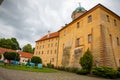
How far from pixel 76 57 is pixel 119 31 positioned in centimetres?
1002

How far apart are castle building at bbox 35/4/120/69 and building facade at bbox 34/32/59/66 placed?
11.3 meters

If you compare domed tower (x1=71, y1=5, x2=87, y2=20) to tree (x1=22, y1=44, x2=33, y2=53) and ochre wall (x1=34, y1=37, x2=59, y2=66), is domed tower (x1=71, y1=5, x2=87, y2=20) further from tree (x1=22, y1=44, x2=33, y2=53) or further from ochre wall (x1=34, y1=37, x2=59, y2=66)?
tree (x1=22, y1=44, x2=33, y2=53)

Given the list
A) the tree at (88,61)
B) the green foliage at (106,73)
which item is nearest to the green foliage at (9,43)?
the tree at (88,61)

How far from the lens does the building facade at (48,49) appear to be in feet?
137

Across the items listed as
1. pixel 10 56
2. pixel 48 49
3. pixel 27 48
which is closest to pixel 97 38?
pixel 10 56

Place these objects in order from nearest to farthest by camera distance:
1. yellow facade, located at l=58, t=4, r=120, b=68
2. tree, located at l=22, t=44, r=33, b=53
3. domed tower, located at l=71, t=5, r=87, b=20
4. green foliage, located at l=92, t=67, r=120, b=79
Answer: green foliage, located at l=92, t=67, r=120, b=79, yellow facade, located at l=58, t=4, r=120, b=68, domed tower, located at l=71, t=5, r=87, b=20, tree, located at l=22, t=44, r=33, b=53

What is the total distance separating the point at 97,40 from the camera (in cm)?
2131

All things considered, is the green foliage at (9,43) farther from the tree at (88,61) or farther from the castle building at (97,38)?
the tree at (88,61)

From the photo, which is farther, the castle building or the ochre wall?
the ochre wall

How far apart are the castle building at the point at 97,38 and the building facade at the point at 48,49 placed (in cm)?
1132

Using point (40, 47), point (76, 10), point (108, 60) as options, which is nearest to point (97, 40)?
point (108, 60)

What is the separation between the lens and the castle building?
20602mm

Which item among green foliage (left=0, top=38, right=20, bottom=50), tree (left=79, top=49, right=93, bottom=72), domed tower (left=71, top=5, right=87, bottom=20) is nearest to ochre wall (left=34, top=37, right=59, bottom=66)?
domed tower (left=71, top=5, right=87, bottom=20)

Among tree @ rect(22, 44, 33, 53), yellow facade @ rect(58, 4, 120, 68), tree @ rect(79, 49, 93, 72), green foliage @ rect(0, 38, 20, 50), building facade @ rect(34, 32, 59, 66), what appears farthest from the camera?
tree @ rect(22, 44, 33, 53)
